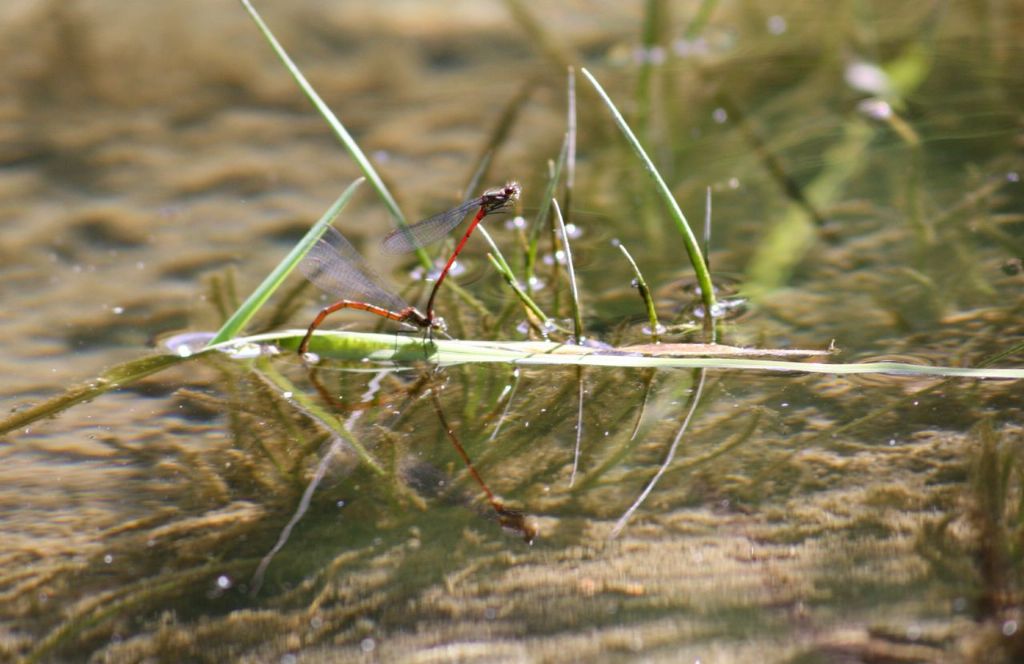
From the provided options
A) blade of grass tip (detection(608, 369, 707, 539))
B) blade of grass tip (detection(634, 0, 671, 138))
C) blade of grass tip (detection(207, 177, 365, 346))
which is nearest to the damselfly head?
blade of grass tip (detection(207, 177, 365, 346))

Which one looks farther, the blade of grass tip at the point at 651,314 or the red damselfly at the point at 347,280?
the red damselfly at the point at 347,280

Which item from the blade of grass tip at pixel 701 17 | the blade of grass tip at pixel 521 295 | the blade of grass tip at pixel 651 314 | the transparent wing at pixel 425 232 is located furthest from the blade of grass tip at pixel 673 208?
the blade of grass tip at pixel 701 17

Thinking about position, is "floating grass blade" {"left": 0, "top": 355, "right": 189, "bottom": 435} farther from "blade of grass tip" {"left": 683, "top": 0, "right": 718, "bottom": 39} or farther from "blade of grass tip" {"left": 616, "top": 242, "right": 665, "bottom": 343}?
"blade of grass tip" {"left": 683, "top": 0, "right": 718, "bottom": 39}

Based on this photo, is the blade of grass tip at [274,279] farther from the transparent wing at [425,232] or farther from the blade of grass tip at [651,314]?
the blade of grass tip at [651,314]

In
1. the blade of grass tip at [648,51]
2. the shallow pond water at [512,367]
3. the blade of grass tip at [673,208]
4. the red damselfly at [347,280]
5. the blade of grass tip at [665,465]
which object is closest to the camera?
the shallow pond water at [512,367]

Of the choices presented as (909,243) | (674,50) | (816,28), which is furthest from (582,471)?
(816,28)

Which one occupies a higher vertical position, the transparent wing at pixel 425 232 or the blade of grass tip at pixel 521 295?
the transparent wing at pixel 425 232

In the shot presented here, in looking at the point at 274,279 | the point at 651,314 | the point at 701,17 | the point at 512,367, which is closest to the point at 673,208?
the point at 651,314
